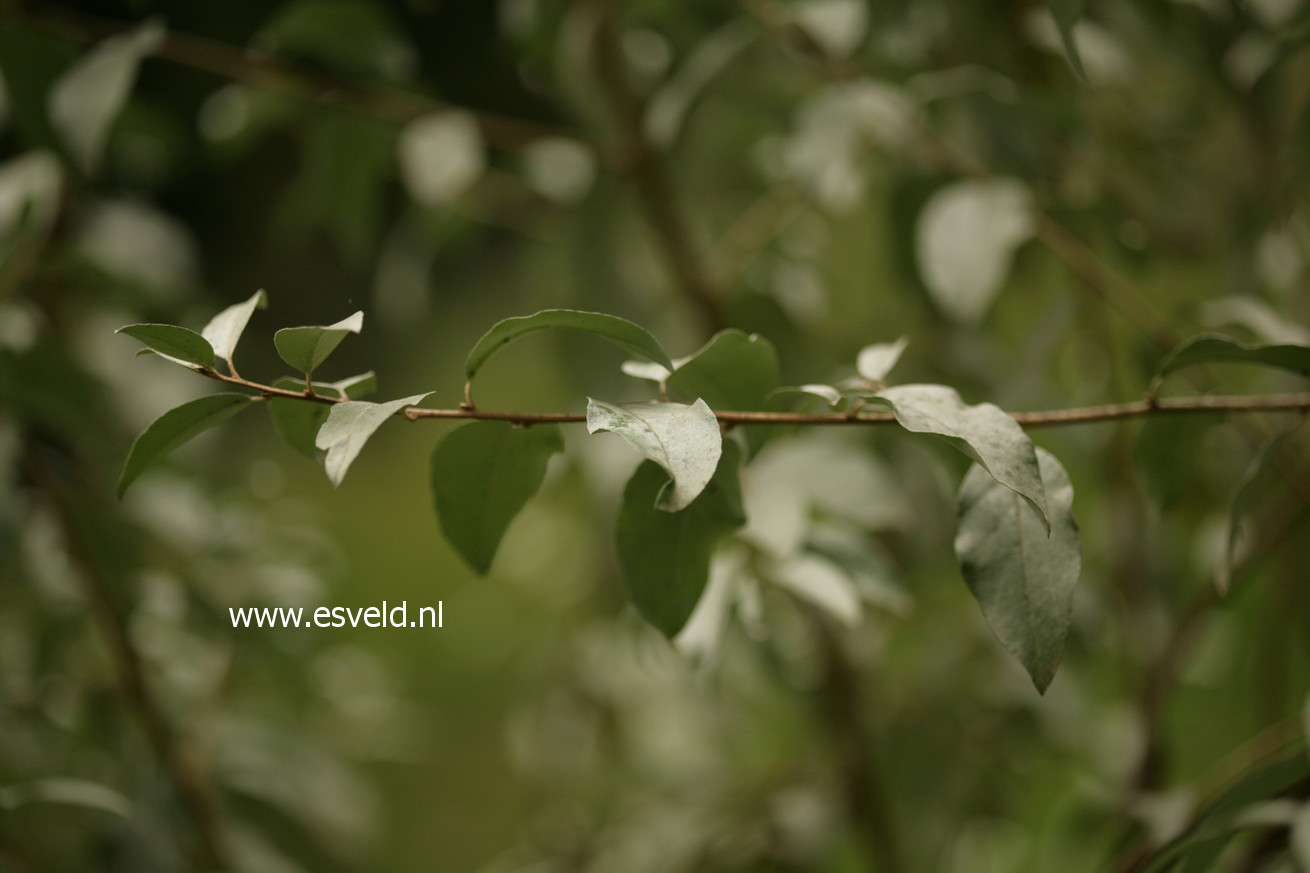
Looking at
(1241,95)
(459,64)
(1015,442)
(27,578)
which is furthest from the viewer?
(459,64)

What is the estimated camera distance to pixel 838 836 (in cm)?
70

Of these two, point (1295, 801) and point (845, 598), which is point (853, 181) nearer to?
point (845, 598)

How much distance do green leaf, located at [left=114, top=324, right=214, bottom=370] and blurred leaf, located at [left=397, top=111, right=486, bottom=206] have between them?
0.34 m

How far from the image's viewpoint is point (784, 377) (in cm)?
63

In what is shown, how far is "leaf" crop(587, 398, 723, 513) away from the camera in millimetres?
239

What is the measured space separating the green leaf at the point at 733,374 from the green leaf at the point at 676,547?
0.02 m

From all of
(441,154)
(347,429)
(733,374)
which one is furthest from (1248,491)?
(441,154)

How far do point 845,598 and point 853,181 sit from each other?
332mm

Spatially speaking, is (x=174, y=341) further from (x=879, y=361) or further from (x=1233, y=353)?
(x=1233, y=353)

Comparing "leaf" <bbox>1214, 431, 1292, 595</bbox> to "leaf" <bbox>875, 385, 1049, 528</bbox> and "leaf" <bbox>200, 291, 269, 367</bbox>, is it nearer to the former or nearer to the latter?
"leaf" <bbox>875, 385, 1049, 528</bbox>

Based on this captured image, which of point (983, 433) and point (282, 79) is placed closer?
point (983, 433)

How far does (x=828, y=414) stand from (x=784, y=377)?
0.32 metres

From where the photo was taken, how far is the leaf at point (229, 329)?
11.2 inches

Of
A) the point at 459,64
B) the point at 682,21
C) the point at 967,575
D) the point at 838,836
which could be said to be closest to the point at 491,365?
the point at 459,64
